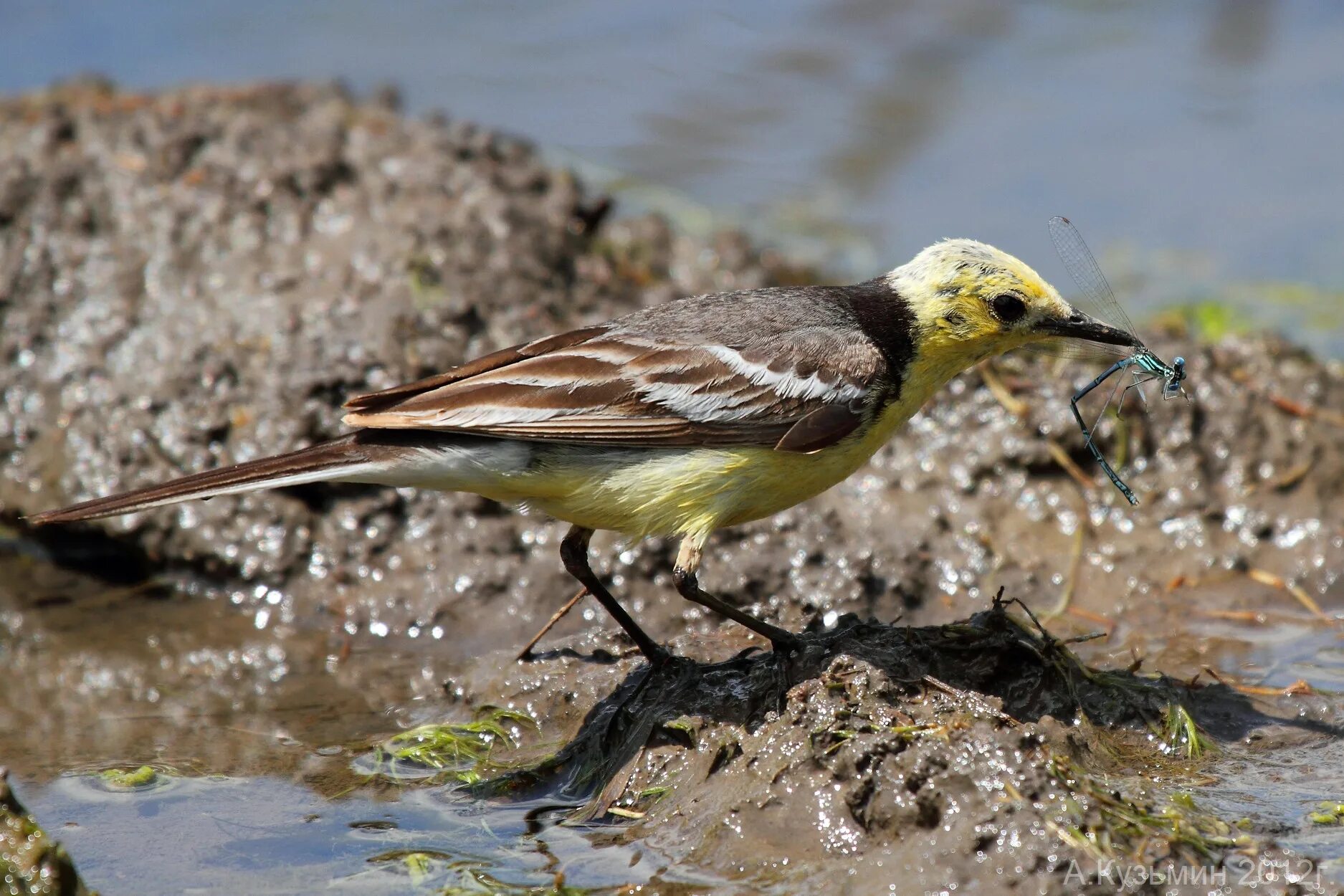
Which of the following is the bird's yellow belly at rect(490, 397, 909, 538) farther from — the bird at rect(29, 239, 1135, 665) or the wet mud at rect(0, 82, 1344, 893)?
the wet mud at rect(0, 82, 1344, 893)

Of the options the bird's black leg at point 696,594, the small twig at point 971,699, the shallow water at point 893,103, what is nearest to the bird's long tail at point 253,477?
the bird's black leg at point 696,594

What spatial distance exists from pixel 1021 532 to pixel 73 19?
1435cm

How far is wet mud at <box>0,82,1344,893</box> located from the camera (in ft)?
17.6

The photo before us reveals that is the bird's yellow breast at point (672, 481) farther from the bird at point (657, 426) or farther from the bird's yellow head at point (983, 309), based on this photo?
the bird's yellow head at point (983, 309)

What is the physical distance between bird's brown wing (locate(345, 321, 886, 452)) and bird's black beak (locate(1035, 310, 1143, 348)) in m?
0.90

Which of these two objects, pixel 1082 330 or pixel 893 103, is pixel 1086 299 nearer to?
pixel 1082 330

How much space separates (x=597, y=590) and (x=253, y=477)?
5.64ft

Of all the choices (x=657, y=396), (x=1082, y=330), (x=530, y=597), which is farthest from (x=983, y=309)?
(x=530, y=597)

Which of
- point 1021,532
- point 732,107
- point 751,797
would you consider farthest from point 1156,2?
point 751,797

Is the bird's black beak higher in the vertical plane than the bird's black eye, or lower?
lower

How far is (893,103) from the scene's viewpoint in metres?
17.0

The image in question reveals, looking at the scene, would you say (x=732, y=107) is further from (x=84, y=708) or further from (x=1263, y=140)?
(x=84, y=708)

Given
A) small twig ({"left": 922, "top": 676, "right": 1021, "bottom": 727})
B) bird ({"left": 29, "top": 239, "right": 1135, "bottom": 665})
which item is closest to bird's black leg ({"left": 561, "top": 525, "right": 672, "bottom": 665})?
bird ({"left": 29, "top": 239, "right": 1135, "bottom": 665})

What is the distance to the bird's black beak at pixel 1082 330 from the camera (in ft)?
23.1
